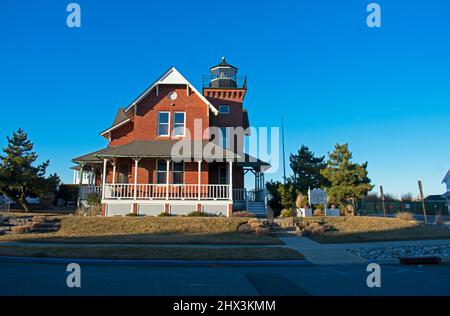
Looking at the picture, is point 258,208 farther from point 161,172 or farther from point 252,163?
point 161,172

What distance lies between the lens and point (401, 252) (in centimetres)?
1337

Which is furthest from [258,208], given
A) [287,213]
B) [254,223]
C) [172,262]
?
[172,262]

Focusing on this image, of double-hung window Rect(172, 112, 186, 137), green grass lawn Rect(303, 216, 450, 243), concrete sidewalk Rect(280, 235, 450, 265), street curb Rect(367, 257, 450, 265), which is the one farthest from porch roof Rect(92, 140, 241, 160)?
street curb Rect(367, 257, 450, 265)

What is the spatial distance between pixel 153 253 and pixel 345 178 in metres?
23.5

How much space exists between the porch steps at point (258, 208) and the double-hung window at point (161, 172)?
239 inches

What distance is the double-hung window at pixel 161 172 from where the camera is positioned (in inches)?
987

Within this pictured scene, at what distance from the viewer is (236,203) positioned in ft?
83.3

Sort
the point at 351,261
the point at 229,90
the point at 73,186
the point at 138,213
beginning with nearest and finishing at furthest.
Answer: the point at 351,261
the point at 138,213
the point at 229,90
the point at 73,186

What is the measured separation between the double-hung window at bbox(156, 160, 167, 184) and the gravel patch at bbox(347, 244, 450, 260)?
47.6ft

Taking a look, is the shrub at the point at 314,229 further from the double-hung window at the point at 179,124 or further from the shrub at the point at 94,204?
the shrub at the point at 94,204

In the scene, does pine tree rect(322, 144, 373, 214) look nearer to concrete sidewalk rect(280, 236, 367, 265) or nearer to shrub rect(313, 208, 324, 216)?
shrub rect(313, 208, 324, 216)
